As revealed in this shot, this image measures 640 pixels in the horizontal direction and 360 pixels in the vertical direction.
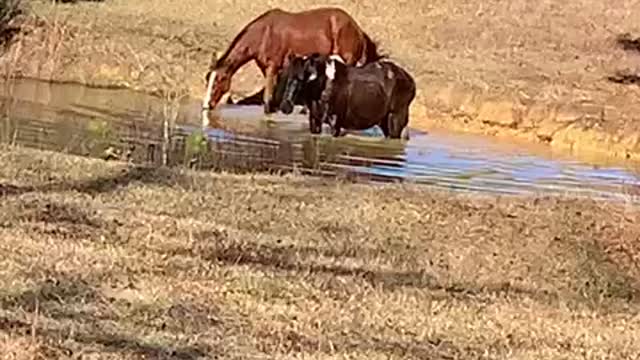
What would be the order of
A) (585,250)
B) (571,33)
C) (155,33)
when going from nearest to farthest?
1. (585,250)
2. (155,33)
3. (571,33)

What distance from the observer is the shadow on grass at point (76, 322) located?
622 centimetres

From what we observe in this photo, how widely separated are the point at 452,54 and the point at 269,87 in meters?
6.38

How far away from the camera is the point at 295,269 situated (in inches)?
340

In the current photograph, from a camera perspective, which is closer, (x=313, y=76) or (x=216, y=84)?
(x=313, y=76)

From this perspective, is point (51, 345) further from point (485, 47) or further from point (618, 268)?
point (485, 47)

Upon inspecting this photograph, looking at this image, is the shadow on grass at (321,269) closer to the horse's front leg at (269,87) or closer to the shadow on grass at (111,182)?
the shadow on grass at (111,182)

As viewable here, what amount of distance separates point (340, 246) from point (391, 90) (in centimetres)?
1047

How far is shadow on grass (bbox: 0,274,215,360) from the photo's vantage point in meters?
6.22

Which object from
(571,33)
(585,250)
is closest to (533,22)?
(571,33)

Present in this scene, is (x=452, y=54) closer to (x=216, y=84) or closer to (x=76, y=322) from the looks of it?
(x=216, y=84)

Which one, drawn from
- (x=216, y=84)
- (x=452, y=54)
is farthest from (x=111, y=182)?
(x=452, y=54)

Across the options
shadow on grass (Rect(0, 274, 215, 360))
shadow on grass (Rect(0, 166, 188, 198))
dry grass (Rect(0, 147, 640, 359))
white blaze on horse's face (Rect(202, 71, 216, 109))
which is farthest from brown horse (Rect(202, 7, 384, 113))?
shadow on grass (Rect(0, 274, 215, 360))

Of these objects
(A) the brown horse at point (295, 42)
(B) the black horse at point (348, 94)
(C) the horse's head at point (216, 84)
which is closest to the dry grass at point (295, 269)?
(B) the black horse at point (348, 94)

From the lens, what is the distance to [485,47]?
90.1 feet
